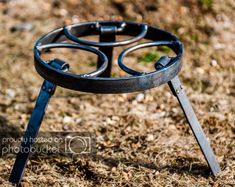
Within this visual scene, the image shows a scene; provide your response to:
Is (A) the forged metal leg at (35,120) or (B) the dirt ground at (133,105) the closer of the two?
(A) the forged metal leg at (35,120)

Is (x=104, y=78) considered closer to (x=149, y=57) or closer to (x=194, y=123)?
(x=194, y=123)

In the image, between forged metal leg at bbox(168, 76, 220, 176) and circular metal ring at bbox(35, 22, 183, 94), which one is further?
forged metal leg at bbox(168, 76, 220, 176)

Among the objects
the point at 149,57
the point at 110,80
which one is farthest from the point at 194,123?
the point at 149,57

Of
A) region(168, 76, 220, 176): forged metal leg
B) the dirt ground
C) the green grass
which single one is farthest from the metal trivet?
the green grass

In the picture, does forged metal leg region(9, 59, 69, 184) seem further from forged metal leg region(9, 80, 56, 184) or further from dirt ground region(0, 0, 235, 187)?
dirt ground region(0, 0, 235, 187)

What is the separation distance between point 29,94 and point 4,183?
1.02m

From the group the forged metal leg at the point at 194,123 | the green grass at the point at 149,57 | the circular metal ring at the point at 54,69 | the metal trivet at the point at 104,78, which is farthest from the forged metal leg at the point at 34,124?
A: the green grass at the point at 149,57

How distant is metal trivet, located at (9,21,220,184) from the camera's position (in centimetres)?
229

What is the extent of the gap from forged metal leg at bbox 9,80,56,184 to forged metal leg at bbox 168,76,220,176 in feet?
1.96

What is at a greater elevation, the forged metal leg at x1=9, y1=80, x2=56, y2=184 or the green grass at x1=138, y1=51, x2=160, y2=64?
the forged metal leg at x1=9, y1=80, x2=56, y2=184

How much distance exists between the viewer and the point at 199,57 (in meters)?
3.93

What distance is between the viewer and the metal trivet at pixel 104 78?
2.29 metres

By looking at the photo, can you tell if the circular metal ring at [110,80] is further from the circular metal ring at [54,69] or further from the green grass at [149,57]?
the green grass at [149,57]

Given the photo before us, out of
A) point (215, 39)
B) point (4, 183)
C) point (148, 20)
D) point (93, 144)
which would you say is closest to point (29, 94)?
point (93, 144)
